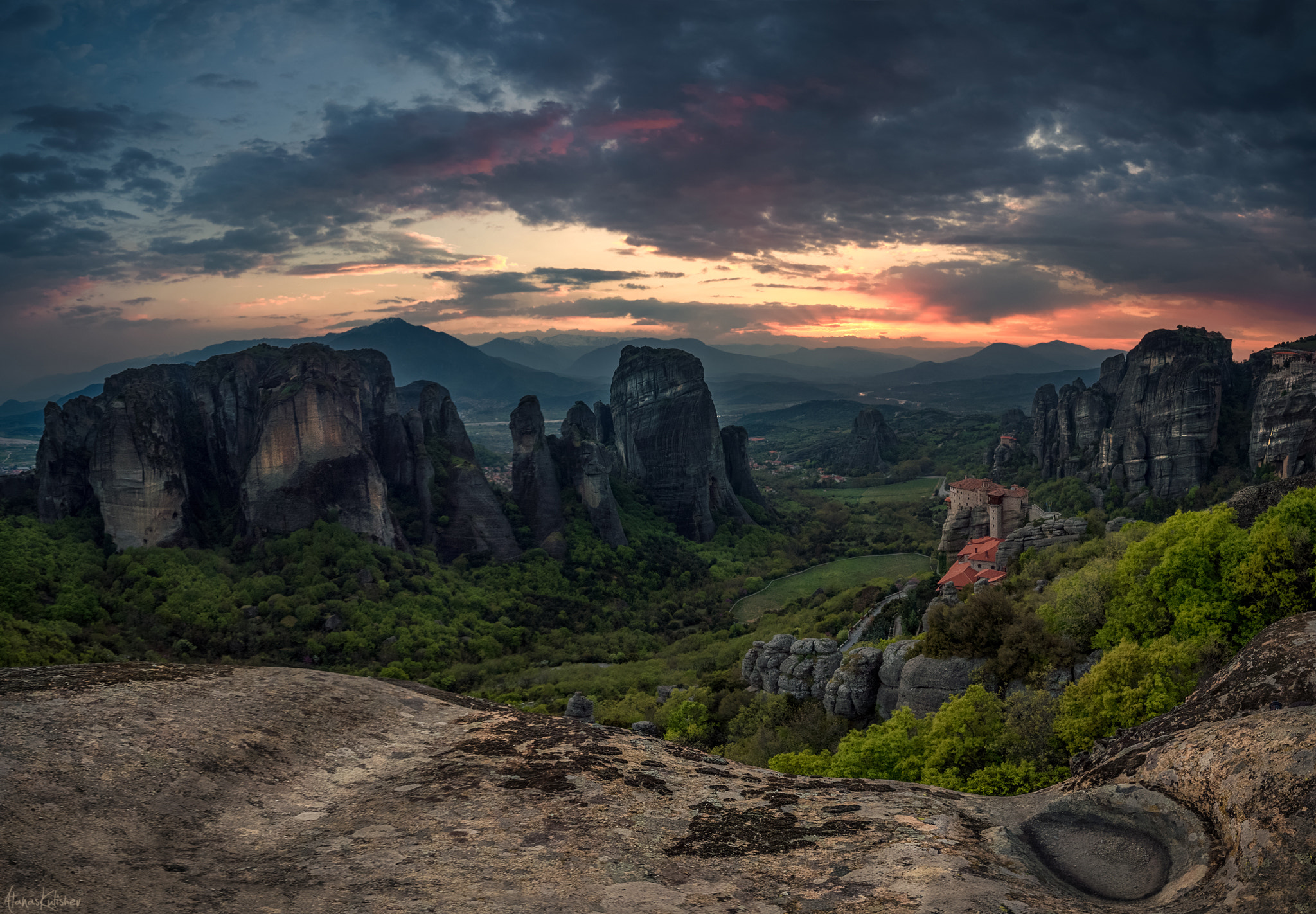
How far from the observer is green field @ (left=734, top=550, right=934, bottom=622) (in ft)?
221

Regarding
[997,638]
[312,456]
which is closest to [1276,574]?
[997,638]

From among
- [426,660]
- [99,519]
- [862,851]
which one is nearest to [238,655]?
[426,660]

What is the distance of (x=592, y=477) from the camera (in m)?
78.4

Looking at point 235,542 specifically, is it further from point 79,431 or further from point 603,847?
point 603,847

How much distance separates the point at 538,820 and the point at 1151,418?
335ft

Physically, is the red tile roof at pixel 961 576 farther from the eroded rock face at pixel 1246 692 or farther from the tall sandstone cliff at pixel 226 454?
the tall sandstone cliff at pixel 226 454

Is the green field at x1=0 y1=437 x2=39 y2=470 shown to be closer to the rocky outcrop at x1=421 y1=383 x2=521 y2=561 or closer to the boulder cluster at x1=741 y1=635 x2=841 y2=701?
the rocky outcrop at x1=421 y1=383 x2=521 y2=561

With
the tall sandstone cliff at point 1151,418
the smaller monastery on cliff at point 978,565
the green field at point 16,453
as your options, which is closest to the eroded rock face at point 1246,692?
the smaller monastery on cliff at point 978,565

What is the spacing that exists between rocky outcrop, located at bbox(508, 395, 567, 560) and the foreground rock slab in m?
67.0

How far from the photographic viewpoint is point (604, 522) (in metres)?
77.2

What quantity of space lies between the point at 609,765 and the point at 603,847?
4.32 ft

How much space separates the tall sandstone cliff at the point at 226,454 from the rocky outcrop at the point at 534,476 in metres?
5.82

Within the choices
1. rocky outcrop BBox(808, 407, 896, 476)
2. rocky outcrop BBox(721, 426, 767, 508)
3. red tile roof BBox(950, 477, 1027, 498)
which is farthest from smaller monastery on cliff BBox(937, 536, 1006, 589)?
rocky outcrop BBox(808, 407, 896, 476)

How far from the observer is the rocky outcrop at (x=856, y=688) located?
25734 millimetres
